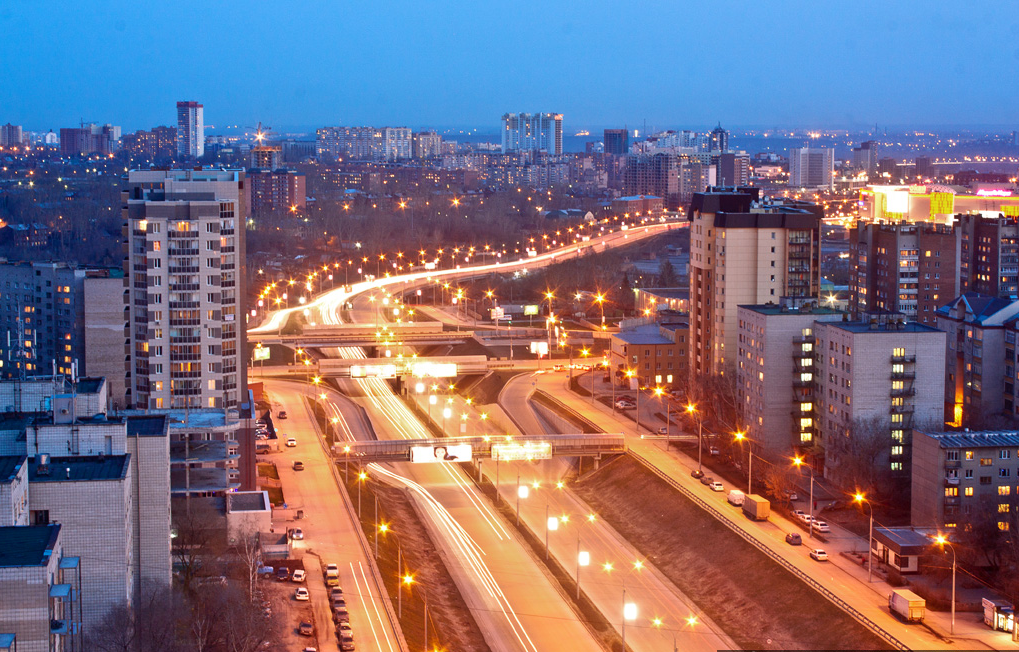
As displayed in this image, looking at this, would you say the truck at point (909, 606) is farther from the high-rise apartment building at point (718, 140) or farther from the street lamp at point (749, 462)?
the high-rise apartment building at point (718, 140)

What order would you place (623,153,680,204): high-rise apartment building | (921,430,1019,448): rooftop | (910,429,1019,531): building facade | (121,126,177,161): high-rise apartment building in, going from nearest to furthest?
1. (910,429,1019,531): building facade
2. (921,430,1019,448): rooftop
3. (623,153,680,204): high-rise apartment building
4. (121,126,177,161): high-rise apartment building

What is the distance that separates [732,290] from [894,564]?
1200cm

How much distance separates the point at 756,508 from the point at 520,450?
19.2 ft

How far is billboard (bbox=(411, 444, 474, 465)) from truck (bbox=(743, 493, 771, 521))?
6.23m

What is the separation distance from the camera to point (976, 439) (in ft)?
77.6

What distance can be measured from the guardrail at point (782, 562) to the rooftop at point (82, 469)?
1041 centimetres

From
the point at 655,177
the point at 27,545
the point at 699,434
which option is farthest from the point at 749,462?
the point at 655,177

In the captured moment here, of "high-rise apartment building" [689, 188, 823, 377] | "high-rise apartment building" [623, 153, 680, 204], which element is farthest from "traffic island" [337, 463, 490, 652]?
"high-rise apartment building" [623, 153, 680, 204]

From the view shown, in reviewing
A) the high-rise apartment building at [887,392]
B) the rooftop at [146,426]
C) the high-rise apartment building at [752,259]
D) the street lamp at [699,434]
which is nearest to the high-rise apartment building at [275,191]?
the high-rise apartment building at [752,259]

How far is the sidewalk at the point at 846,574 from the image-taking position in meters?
19.1

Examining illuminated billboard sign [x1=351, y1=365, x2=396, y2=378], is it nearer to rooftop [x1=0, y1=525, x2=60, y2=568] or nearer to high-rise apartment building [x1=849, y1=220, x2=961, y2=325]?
high-rise apartment building [x1=849, y1=220, x2=961, y2=325]

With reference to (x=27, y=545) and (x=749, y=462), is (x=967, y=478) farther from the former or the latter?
(x=27, y=545)

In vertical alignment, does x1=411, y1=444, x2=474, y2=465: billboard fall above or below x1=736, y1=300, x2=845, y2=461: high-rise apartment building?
below

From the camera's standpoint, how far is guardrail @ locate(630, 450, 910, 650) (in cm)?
1922
